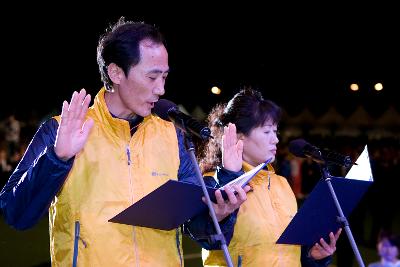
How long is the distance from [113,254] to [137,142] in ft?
1.47

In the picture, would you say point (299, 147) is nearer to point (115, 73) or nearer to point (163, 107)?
point (163, 107)

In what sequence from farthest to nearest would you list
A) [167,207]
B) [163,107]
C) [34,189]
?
[163,107] < [167,207] < [34,189]

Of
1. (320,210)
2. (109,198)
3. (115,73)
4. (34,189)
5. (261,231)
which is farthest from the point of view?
(261,231)

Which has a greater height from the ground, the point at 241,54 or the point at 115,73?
the point at 241,54

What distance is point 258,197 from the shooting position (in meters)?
3.00

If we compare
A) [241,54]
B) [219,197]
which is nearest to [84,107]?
[219,197]

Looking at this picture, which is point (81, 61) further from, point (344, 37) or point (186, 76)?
point (344, 37)

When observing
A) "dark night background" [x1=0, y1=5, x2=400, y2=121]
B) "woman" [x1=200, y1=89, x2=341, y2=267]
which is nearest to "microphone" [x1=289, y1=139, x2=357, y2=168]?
"woman" [x1=200, y1=89, x2=341, y2=267]

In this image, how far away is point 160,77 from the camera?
244 cm

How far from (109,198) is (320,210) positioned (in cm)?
97

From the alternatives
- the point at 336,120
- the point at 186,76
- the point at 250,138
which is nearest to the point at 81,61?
the point at 186,76

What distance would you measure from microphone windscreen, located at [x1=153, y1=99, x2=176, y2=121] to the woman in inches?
15.0

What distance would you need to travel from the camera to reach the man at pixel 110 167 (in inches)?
81.7

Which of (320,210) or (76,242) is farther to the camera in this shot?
(320,210)
